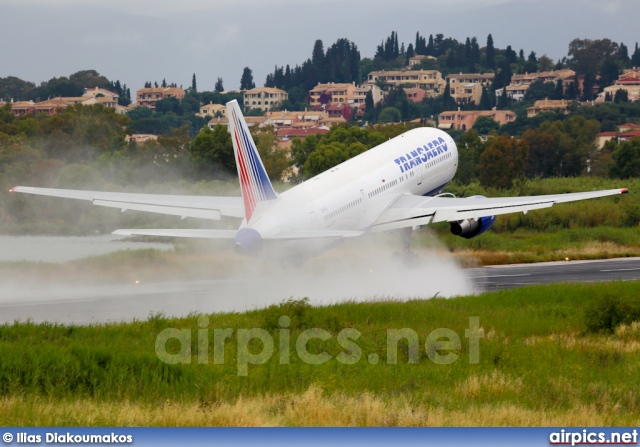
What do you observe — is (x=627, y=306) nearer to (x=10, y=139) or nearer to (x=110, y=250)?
(x=110, y=250)

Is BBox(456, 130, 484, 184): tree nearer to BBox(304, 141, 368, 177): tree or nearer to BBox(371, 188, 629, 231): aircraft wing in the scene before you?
BBox(304, 141, 368, 177): tree

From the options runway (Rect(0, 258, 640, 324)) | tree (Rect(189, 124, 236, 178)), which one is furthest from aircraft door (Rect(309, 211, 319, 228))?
tree (Rect(189, 124, 236, 178))

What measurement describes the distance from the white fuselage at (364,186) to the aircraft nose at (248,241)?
40 centimetres

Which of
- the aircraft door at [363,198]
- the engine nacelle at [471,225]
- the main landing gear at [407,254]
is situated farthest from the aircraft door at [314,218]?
the engine nacelle at [471,225]

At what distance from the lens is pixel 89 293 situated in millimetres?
44656

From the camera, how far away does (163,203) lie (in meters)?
48.3

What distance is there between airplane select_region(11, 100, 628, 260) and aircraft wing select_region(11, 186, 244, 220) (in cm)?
4

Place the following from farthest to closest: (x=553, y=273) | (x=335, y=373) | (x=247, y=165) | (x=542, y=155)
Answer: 1. (x=542, y=155)
2. (x=553, y=273)
3. (x=247, y=165)
4. (x=335, y=373)

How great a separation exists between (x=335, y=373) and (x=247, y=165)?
56.5 ft

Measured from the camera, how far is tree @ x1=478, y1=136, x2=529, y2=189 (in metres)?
111

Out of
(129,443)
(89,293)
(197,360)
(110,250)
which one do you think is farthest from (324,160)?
(129,443)

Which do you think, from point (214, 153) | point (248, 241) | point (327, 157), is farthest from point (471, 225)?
point (327, 157)

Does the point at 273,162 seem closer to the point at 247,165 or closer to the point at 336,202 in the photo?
the point at 336,202

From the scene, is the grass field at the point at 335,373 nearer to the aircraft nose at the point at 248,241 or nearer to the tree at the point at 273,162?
the aircraft nose at the point at 248,241
